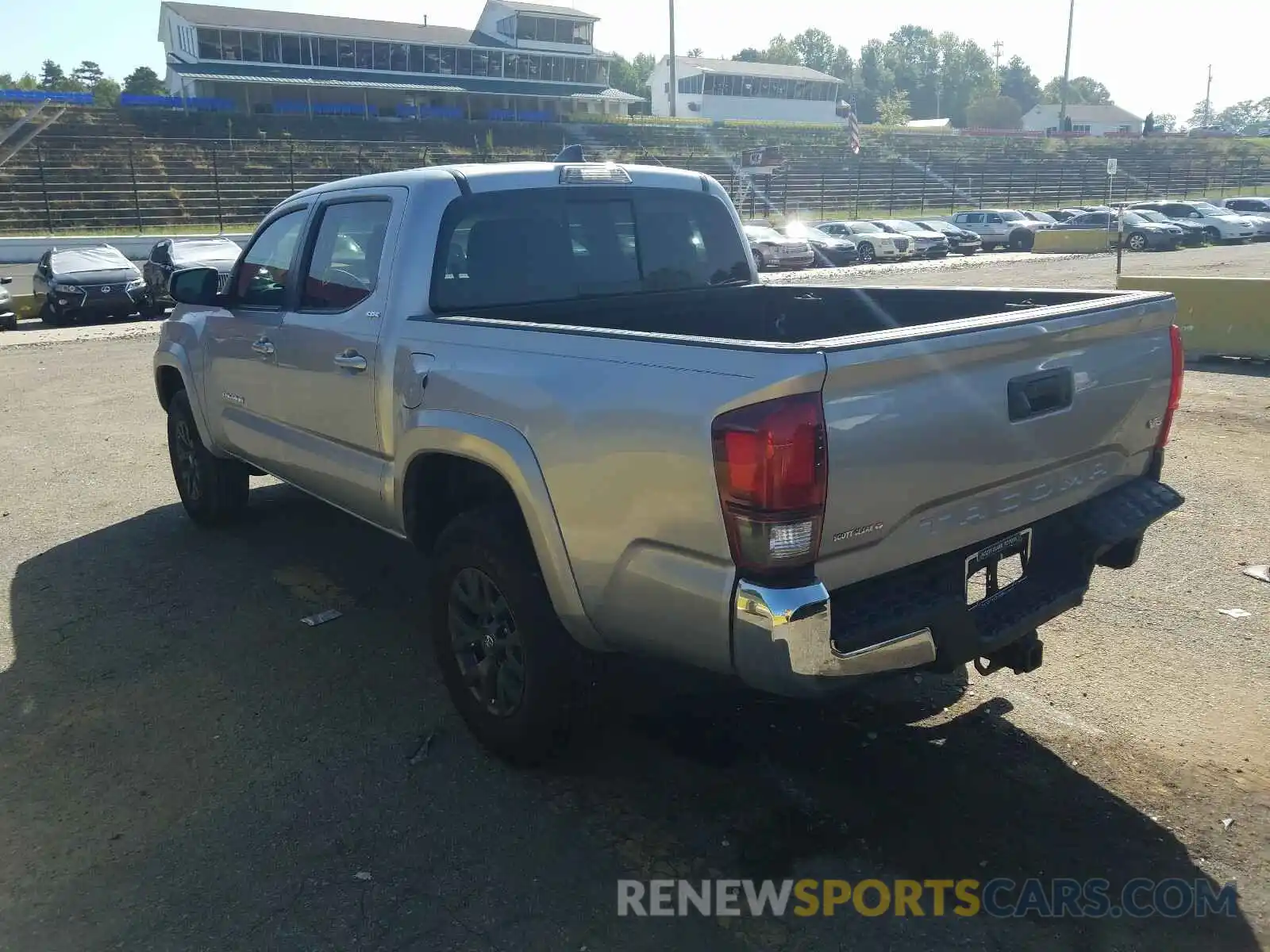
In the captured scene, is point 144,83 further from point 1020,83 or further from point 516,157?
point 1020,83

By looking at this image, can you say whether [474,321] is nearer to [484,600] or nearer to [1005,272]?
[484,600]

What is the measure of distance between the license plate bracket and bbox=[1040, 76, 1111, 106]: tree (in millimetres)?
183949

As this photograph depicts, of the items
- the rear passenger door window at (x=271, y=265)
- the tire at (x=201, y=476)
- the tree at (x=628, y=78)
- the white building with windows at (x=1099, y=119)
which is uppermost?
the tree at (x=628, y=78)

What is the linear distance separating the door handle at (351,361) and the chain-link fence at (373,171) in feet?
108

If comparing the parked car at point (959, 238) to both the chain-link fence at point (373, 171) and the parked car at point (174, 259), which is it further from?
the parked car at point (174, 259)

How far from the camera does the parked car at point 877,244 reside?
3197cm

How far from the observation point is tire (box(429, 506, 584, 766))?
11.1ft

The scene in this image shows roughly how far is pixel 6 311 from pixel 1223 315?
1847 cm

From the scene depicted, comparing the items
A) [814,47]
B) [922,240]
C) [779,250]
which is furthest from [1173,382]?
[814,47]

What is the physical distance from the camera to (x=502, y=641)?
11.8ft

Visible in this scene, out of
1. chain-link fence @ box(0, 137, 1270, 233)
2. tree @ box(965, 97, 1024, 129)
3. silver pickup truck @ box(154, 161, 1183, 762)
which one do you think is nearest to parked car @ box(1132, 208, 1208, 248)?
chain-link fence @ box(0, 137, 1270, 233)

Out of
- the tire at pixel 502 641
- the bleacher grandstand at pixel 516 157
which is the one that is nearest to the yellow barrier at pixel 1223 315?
the tire at pixel 502 641

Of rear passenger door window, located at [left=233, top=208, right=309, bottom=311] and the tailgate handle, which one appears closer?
the tailgate handle

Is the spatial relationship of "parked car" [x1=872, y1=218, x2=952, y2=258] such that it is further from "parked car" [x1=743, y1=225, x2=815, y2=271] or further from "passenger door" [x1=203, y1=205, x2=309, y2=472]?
"passenger door" [x1=203, y1=205, x2=309, y2=472]
